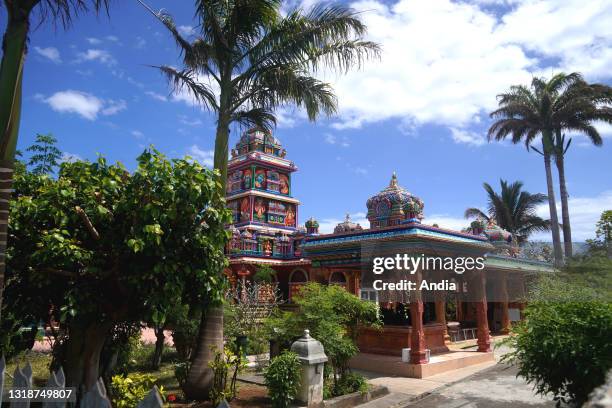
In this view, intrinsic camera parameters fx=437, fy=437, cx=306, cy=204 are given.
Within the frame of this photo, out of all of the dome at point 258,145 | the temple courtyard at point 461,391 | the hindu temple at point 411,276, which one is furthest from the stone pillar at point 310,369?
the dome at point 258,145

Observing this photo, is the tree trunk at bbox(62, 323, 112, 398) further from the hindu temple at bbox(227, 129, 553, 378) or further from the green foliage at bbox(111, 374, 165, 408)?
the hindu temple at bbox(227, 129, 553, 378)

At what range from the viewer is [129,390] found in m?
5.98

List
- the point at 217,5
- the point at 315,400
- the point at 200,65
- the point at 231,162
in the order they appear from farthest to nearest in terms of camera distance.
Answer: the point at 231,162 < the point at 200,65 < the point at 217,5 < the point at 315,400

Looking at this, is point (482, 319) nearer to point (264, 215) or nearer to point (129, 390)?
point (129, 390)

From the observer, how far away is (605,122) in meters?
26.0

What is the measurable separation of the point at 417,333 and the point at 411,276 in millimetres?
1642

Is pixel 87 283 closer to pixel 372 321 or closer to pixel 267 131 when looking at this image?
pixel 267 131

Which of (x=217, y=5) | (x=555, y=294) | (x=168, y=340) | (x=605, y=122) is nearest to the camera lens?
(x=217, y=5)

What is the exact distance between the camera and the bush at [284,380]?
789 cm

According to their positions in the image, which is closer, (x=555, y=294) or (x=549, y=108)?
(x=555, y=294)

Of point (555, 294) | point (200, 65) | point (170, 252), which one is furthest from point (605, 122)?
point (170, 252)

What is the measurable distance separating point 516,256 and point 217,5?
1762 centimetres

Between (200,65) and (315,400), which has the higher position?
(200,65)

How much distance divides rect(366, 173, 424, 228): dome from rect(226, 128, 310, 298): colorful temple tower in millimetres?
11509
